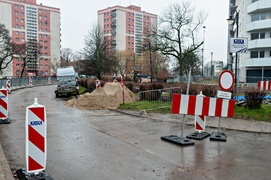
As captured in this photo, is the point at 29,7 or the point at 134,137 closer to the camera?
the point at 134,137

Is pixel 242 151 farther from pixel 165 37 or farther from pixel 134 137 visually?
pixel 165 37

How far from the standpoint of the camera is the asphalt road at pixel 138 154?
5.25m

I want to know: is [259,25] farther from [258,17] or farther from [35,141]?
[35,141]

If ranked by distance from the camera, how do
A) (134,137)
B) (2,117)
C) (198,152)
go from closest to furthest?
(198,152), (134,137), (2,117)

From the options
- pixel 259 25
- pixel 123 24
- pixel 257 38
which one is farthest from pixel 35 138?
pixel 123 24

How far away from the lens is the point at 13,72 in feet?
327

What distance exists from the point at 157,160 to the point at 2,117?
7.58m

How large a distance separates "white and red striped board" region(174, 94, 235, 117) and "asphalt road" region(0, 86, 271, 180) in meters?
0.89

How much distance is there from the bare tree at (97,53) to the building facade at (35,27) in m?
61.5

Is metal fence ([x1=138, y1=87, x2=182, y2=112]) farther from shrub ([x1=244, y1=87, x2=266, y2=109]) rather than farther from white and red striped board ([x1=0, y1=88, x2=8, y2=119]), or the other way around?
white and red striped board ([x1=0, y1=88, x2=8, y2=119])

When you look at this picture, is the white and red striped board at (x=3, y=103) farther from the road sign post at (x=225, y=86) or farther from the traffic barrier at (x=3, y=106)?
the road sign post at (x=225, y=86)

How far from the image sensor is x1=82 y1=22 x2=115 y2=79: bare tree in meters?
37.3

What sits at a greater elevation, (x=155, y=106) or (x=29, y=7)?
(x=29, y=7)

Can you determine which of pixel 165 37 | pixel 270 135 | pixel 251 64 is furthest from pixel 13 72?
pixel 270 135
